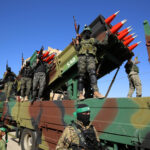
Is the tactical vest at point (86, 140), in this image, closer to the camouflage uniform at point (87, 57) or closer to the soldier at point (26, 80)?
the camouflage uniform at point (87, 57)

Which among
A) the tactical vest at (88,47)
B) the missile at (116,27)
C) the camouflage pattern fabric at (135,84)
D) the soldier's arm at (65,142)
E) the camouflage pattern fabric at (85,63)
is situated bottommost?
the soldier's arm at (65,142)

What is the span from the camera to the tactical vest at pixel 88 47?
384cm

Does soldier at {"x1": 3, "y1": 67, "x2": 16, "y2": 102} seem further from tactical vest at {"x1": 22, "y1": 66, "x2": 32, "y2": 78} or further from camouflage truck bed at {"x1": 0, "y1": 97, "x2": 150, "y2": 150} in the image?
camouflage truck bed at {"x1": 0, "y1": 97, "x2": 150, "y2": 150}

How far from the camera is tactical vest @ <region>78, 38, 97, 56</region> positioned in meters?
3.84

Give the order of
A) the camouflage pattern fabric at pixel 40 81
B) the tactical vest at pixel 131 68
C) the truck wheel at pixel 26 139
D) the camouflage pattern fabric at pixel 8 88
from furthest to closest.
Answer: the camouflage pattern fabric at pixel 8 88 < the camouflage pattern fabric at pixel 40 81 < the tactical vest at pixel 131 68 < the truck wheel at pixel 26 139

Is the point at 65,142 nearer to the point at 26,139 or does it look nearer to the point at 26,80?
the point at 26,139

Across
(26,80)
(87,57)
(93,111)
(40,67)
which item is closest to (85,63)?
(87,57)

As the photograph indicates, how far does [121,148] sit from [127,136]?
1.19ft

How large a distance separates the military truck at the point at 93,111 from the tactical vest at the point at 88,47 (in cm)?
34

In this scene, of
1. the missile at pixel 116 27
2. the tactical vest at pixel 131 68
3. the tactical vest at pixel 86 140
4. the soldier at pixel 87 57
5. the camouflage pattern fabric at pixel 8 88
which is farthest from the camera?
the camouflage pattern fabric at pixel 8 88

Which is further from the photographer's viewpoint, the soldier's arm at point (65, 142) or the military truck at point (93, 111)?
the military truck at point (93, 111)

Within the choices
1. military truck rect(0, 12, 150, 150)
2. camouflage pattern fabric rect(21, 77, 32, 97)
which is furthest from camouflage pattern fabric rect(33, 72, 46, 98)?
camouflage pattern fabric rect(21, 77, 32, 97)

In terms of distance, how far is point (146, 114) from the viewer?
6.89ft

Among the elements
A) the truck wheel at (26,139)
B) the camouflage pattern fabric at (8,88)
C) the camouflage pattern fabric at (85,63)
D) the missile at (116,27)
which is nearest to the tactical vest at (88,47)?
the camouflage pattern fabric at (85,63)
